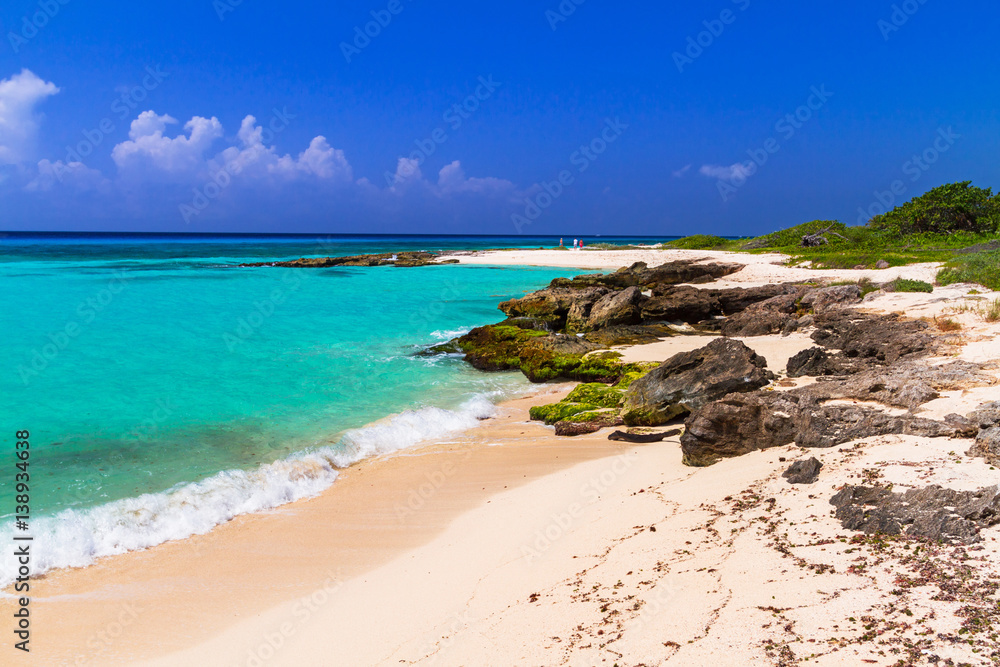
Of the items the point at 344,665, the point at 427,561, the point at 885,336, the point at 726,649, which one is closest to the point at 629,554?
the point at 726,649

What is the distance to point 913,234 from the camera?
36250 mm

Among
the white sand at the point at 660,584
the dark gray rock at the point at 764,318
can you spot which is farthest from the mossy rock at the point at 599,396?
the dark gray rock at the point at 764,318

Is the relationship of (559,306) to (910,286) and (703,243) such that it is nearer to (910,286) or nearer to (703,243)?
(910,286)

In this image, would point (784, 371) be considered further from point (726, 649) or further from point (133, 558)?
point (133, 558)

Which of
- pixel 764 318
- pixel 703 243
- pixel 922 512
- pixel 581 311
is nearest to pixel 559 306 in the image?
pixel 581 311

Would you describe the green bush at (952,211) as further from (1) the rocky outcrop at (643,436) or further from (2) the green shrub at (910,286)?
(1) the rocky outcrop at (643,436)

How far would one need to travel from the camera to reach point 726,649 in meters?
3.64

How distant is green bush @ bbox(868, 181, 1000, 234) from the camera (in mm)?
34906

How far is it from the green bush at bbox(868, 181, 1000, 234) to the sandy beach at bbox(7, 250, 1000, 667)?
37243mm

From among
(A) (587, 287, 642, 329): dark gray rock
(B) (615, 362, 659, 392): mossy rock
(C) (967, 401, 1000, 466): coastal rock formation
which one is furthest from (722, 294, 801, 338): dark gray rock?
(C) (967, 401, 1000, 466): coastal rock formation

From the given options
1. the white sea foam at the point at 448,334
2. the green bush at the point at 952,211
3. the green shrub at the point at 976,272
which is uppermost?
the green bush at the point at 952,211

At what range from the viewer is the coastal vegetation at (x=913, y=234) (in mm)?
27234

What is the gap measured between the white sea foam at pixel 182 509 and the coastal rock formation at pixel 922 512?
7.07 meters

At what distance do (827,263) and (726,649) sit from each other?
3039cm
